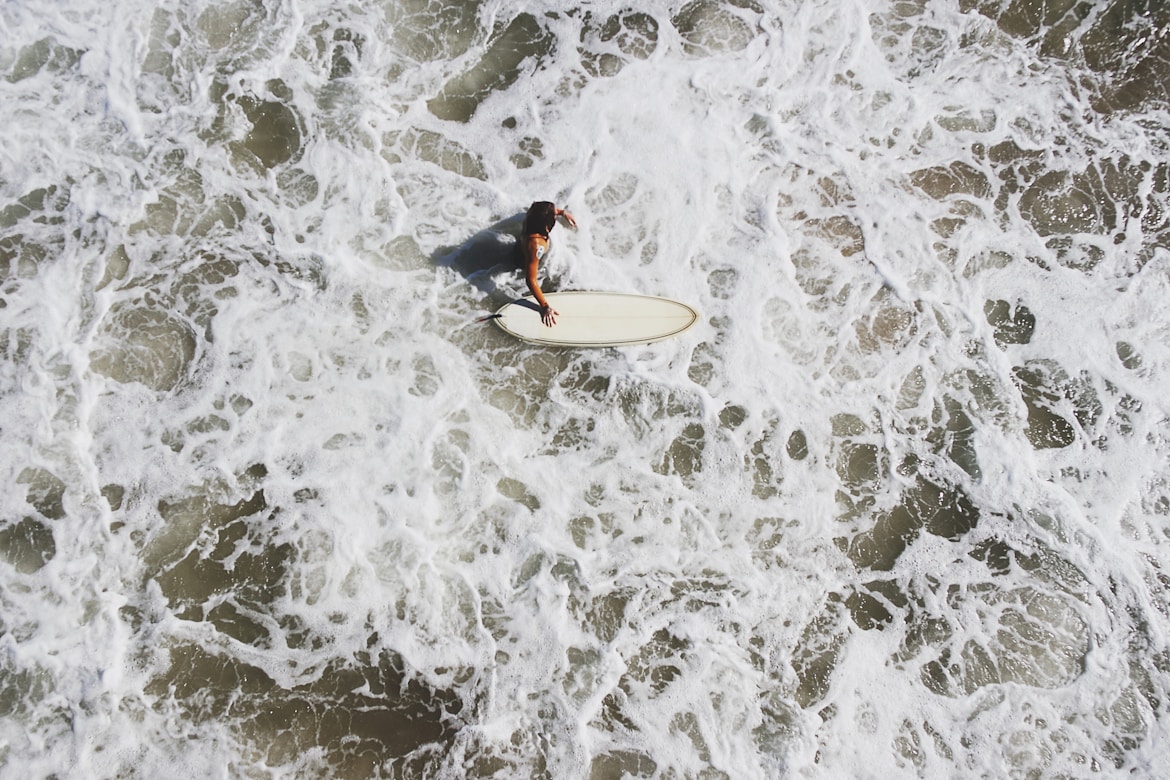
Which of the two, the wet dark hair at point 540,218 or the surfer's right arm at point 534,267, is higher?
the wet dark hair at point 540,218

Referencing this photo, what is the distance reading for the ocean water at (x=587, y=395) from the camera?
5262mm

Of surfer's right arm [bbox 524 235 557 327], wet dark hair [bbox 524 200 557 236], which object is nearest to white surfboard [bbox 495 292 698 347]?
surfer's right arm [bbox 524 235 557 327]

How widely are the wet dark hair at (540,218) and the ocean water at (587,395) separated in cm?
57

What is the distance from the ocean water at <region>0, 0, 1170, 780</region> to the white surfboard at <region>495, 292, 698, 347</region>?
0.18 m

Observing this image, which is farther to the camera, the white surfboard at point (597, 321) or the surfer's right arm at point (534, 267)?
the white surfboard at point (597, 321)

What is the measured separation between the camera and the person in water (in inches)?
207

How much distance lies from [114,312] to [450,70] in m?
3.74

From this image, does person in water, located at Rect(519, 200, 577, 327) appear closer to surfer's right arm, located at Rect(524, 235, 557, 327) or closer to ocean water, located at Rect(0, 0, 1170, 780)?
surfer's right arm, located at Rect(524, 235, 557, 327)

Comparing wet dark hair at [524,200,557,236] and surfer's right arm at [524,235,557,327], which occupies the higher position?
wet dark hair at [524,200,557,236]

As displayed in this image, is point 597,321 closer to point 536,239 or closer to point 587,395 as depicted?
point 587,395

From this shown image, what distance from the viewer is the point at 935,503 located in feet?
18.2

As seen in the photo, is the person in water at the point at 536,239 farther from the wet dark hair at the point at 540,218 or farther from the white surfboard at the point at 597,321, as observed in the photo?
the white surfboard at the point at 597,321

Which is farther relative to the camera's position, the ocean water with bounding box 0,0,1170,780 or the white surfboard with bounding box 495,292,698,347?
the white surfboard with bounding box 495,292,698,347

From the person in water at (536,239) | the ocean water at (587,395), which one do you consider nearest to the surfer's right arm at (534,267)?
the person in water at (536,239)
